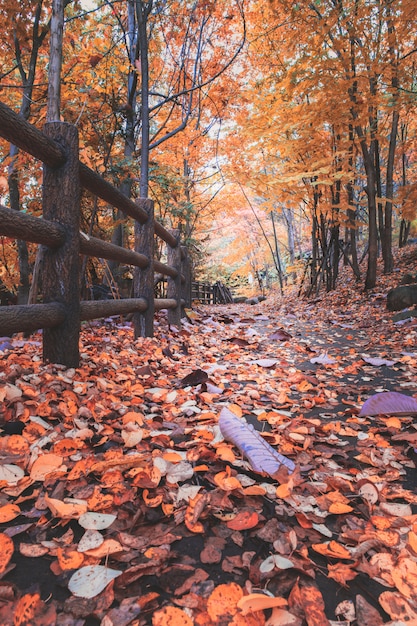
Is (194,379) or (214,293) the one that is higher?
(214,293)

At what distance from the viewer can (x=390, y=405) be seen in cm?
161

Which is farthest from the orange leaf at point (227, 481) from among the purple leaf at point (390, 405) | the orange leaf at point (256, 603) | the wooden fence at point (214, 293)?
the wooden fence at point (214, 293)

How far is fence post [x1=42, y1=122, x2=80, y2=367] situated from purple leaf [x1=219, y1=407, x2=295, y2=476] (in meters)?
0.92

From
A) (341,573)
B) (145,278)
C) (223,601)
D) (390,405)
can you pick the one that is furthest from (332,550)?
(145,278)

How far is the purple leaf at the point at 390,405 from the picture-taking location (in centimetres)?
158

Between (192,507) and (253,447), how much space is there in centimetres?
35

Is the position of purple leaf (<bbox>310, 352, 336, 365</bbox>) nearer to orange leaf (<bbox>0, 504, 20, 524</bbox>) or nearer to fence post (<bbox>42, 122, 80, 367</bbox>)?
fence post (<bbox>42, 122, 80, 367</bbox>)

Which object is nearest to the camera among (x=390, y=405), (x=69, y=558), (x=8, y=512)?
(x=69, y=558)

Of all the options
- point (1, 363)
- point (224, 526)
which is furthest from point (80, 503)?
point (1, 363)

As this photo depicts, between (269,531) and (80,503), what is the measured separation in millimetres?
490

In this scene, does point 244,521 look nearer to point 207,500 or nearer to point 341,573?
point 207,500

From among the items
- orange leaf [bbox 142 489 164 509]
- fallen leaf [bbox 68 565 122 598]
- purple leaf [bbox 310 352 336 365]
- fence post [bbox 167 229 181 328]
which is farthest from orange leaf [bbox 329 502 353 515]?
fence post [bbox 167 229 181 328]

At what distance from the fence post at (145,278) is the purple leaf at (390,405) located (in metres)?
1.99

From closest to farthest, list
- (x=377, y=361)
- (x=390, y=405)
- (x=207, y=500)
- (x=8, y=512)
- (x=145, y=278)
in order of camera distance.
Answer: (x=8, y=512), (x=207, y=500), (x=390, y=405), (x=377, y=361), (x=145, y=278)
